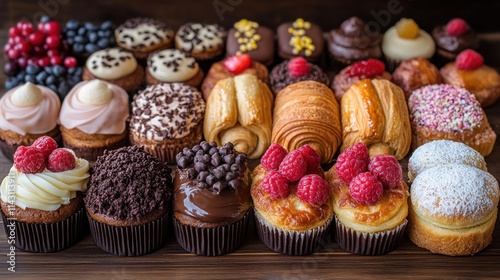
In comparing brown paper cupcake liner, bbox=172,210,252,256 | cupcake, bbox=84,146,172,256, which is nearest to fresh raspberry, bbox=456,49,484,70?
brown paper cupcake liner, bbox=172,210,252,256

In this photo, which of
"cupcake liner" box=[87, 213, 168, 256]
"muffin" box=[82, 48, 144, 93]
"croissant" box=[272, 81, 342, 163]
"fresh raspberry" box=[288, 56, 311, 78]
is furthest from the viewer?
"muffin" box=[82, 48, 144, 93]

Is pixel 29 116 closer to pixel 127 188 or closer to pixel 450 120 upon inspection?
pixel 127 188

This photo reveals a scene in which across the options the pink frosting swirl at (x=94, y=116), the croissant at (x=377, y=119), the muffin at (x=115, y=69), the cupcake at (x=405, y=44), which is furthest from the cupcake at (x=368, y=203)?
the muffin at (x=115, y=69)

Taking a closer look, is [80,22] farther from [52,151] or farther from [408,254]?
[408,254]

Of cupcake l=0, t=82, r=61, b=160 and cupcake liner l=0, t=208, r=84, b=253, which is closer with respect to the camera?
cupcake liner l=0, t=208, r=84, b=253

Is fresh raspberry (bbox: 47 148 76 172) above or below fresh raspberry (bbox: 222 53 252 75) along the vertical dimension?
above

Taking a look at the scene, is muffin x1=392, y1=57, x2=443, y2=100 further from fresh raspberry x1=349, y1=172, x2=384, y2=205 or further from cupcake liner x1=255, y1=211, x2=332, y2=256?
cupcake liner x1=255, y1=211, x2=332, y2=256

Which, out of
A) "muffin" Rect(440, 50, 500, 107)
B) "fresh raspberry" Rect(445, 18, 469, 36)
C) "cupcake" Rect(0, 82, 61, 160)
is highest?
"fresh raspberry" Rect(445, 18, 469, 36)

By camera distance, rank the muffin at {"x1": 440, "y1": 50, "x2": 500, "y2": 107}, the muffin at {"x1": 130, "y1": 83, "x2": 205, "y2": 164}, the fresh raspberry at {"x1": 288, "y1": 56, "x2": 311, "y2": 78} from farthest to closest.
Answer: the muffin at {"x1": 440, "y1": 50, "x2": 500, "y2": 107} → the fresh raspberry at {"x1": 288, "y1": 56, "x2": 311, "y2": 78} → the muffin at {"x1": 130, "y1": 83, "x2": 205, "y2": 164}
